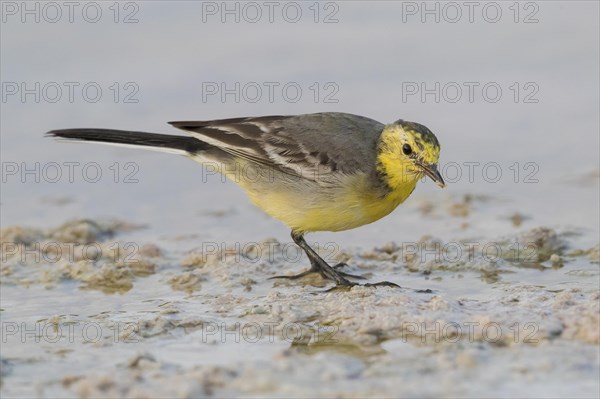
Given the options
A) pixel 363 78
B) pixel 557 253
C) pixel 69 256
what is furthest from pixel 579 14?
pixel 69 256

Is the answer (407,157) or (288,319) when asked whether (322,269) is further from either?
(288,319)

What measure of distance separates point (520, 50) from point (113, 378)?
931 cm

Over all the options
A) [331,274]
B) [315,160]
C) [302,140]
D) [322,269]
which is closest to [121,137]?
[302,140]

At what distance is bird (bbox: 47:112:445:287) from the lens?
349 inches

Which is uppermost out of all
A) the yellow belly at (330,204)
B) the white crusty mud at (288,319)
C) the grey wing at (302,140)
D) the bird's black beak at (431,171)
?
the grey wing at (302,140)

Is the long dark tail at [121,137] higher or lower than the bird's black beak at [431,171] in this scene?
higher

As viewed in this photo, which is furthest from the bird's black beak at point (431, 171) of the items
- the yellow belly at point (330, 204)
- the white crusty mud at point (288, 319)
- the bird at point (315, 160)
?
the white crusty mud at point (288, 319)

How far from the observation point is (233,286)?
8758mm

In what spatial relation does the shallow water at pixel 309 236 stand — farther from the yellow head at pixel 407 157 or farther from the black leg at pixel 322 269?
the yellow head at pixel 407 157

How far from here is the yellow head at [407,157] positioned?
29.1 feet

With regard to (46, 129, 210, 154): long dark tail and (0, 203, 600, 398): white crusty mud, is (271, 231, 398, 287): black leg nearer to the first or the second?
(0, 203, 600, 398): white crusty mud

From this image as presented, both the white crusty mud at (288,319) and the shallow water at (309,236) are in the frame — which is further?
the shallow water at (309,236)

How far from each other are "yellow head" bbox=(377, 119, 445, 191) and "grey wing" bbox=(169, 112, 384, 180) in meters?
0.14

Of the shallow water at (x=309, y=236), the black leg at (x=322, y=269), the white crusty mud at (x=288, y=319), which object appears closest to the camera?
the white crusty mud at (x=288, y=319)
